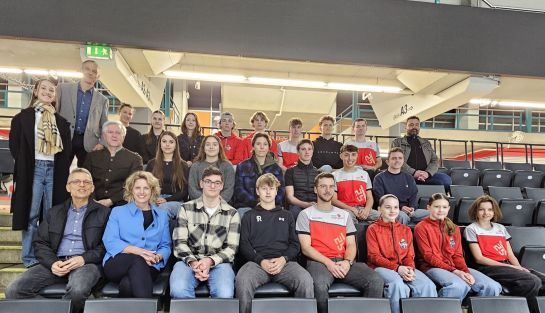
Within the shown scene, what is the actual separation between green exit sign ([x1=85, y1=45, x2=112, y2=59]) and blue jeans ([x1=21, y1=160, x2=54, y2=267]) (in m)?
2.47

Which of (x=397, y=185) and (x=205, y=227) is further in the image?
(x=397, y=185)

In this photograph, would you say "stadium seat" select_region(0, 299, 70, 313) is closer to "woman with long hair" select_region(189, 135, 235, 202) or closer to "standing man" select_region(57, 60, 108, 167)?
"woman with long hair" select_region(189, 135, 235, 202)

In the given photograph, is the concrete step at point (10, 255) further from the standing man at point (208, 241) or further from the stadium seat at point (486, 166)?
the stadium seat at point (486, 166)

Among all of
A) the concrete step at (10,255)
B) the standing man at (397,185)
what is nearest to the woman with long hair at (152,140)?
the concrete step at (10,255)

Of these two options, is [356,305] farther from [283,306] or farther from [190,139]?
[190,139]

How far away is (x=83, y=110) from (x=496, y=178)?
494 cm

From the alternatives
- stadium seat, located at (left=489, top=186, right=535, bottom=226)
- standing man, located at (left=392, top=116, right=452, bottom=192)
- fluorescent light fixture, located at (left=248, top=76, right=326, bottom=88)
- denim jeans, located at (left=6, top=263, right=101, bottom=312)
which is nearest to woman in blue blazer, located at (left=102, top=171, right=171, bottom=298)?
denim jeans, located at (left=6, top=263, right=101, bottom=312)

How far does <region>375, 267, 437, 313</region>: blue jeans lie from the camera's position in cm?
262

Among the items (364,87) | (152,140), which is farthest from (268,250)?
(364,87)

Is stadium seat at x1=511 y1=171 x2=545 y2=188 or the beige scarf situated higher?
the beige scarf

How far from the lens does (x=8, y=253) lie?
11.2 feet

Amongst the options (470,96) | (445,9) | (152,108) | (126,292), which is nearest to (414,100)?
(470,96)

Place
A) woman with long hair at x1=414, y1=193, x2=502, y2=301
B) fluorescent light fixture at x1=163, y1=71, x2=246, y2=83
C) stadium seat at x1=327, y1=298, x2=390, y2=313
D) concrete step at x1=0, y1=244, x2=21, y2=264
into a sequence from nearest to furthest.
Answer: stadium seat at x1=327, y1=298, x2=390, y2=313 < woman with long hair at x1=414, y1=193, x2=502, y2=301 < concrete step at x1=0, y1=244, x2=21, y2=264 < fluorescent light fixture at x1=163, y1=71, x2=246, y2=83

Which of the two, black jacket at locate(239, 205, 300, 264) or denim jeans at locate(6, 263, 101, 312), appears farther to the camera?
black jacket at locate(239, 205, 300, 264)
